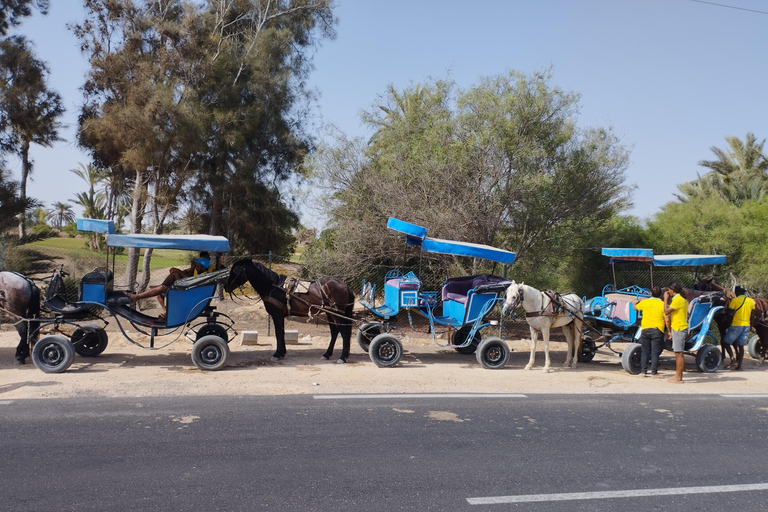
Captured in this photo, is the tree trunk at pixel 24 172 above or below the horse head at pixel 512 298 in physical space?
above

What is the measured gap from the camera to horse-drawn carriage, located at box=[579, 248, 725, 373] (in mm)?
11180

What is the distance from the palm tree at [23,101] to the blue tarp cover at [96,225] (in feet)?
27.5

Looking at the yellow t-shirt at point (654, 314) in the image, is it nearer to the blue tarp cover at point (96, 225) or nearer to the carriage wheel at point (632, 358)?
the carriage wheel at point (632, 358)

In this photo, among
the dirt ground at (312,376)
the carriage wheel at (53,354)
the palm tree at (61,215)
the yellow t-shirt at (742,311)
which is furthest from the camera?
the palm tree at (61,215)

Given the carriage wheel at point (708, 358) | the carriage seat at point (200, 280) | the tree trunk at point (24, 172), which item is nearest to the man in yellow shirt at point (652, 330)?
the carriage wheel at point (708, 358)

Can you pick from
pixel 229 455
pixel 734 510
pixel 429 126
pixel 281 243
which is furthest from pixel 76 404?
pixel 281 243

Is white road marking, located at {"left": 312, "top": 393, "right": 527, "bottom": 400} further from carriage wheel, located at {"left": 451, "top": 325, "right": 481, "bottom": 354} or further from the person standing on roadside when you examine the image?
carriage wheel, located at {"left": 451, "top": 325, "right": 481, "bottom": 354}

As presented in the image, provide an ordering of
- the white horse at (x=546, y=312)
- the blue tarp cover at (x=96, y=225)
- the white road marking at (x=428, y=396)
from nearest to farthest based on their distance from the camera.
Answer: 1. the white road marking at (x=428, y=396)
2. the blue tarp cover at (x=96, y=225)
3. the white horse at (x=546, y=312)

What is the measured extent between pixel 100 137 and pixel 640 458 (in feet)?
56.2

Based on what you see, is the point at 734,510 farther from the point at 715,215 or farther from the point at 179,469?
the point at 715,215

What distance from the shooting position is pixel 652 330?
10438 mm

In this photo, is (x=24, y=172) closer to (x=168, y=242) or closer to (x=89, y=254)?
(x=89, y=254)

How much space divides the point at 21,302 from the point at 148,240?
2412 millimetres

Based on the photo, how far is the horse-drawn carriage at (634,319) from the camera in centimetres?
1118
